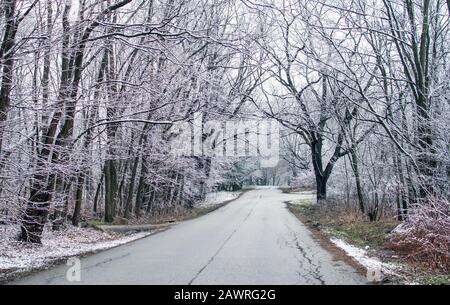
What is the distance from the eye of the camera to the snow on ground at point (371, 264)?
870 centimetres

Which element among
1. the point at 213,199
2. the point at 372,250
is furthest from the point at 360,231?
the point at 213,199

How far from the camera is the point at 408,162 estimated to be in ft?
50.6

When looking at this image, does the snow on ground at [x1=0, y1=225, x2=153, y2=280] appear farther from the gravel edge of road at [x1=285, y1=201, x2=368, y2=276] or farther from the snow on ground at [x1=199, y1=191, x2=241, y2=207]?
the snow on ground at [x1=199, y1=191, x2=241, y2=207]

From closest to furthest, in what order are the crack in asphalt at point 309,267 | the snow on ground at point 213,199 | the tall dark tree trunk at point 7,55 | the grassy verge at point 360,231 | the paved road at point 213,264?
the paved road at point 213,264 → the crack in asphalt at point 309,267 → the tall dark tree trunk at point 7,55 → the grassy verge at point 360,231 → the snow on ground at point 213,199

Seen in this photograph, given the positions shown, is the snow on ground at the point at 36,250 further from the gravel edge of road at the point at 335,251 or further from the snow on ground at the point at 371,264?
the snow on ground at the point at 371,264

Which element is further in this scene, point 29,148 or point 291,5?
point 291,5

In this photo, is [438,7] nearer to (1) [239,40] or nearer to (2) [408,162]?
(2) [408,162]

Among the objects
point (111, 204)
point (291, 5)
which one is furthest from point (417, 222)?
point (111, 204)

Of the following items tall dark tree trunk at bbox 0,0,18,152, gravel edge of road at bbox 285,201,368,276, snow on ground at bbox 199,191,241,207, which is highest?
tall dark tree trunk at bbox 0,0,18,152

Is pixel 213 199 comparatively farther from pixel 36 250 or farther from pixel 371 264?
pixel 371 264

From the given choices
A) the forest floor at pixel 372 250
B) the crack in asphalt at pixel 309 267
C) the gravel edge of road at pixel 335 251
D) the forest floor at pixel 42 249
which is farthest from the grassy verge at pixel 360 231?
the forest floor at pixel 42 249

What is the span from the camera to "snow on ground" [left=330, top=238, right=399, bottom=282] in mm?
8703

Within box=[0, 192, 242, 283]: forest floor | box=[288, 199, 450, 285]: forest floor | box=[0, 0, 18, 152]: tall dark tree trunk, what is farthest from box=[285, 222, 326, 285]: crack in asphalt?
box=[0, 0, 18, 152]: tall dark tree trunk

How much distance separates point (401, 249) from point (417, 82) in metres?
5.83
